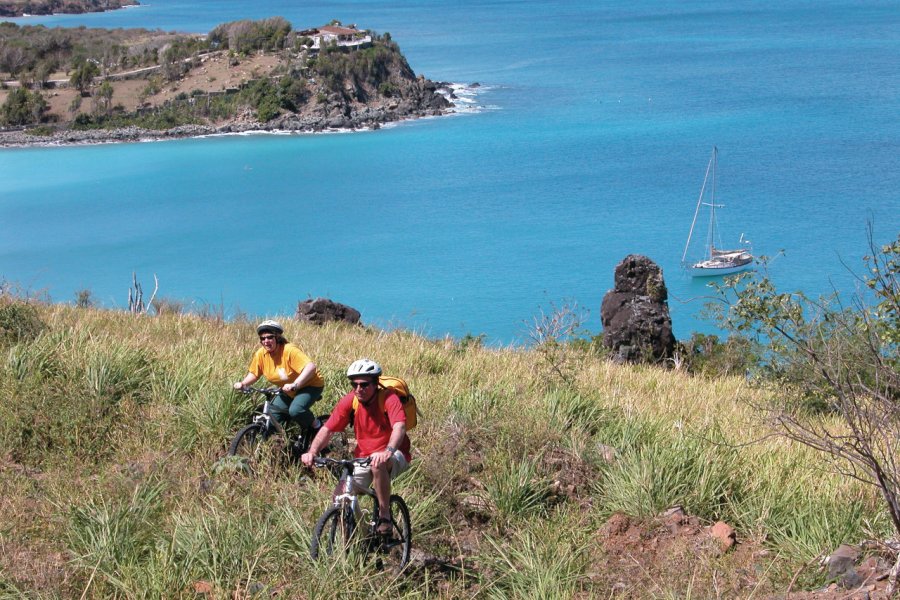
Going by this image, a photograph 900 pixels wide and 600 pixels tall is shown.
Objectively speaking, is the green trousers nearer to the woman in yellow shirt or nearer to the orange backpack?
the woman in yellow shirt

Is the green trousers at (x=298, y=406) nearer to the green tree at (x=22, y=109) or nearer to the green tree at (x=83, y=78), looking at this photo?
the green tree at (x=22, y=109)

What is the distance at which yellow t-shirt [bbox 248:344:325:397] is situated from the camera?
27.2ft

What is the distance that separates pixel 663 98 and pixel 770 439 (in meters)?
88.7

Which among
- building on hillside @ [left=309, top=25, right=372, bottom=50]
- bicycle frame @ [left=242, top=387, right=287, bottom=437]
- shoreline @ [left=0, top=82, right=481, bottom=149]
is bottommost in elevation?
shoreline @ [left=0, top=82, right=481, bottom=149]

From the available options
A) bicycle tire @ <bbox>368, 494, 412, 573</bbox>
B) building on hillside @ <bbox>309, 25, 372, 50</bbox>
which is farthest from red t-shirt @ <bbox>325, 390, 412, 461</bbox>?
building on hillside @ <bbox>309, 25, 372, 50</bbox>

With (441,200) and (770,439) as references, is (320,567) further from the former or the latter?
(441,200)

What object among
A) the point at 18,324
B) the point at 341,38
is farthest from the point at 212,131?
the point at 18,324

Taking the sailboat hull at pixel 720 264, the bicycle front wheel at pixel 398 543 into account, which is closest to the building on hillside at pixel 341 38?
the sailboat hull at pixel 720 264

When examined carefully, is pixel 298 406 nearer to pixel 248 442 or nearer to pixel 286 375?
pixel 286 375

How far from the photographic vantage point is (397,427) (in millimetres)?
6359

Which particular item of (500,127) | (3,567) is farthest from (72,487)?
(500,127)

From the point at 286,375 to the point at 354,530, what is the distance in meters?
2.23

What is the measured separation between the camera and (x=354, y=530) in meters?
6.36

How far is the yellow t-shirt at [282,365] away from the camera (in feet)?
27.2
